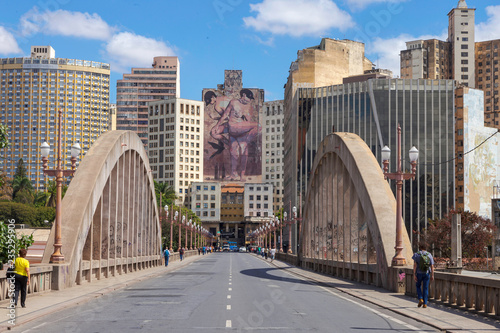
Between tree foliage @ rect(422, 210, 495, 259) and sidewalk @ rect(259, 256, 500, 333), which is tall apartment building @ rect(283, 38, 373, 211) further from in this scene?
sidewalk @ rect(259, 256, 500, 333)

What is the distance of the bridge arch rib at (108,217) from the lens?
1148 inches

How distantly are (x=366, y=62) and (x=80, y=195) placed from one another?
137633 millimetres

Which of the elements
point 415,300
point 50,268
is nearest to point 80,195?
point 50,268

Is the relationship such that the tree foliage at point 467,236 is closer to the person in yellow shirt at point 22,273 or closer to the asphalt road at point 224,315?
the asphalt road at point 224,315

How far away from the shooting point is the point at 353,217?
3956cm

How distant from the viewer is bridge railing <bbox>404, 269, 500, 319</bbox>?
16.5 metres

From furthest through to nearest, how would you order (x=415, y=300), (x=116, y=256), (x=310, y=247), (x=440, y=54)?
(x=440, y=54)
(x=310, y=247)
(x=116, y=256)
(x=415, y=300)

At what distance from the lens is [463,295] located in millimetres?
18719

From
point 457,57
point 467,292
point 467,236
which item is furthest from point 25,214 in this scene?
point 457,57

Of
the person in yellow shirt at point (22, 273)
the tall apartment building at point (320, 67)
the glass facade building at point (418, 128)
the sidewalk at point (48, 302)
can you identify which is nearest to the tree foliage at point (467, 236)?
the glass facade building at point (418, 128)

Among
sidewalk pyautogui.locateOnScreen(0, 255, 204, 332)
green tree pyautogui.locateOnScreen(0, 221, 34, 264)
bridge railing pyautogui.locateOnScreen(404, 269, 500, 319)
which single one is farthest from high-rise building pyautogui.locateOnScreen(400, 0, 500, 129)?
green tree pyautogui.locateOnScreen(0, 221, 34, 264)

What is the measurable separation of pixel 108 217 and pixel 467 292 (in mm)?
24481

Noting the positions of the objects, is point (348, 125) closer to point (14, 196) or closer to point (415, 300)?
point (14, 196)

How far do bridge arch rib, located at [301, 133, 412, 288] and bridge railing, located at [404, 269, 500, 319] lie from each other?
6.05 meters
